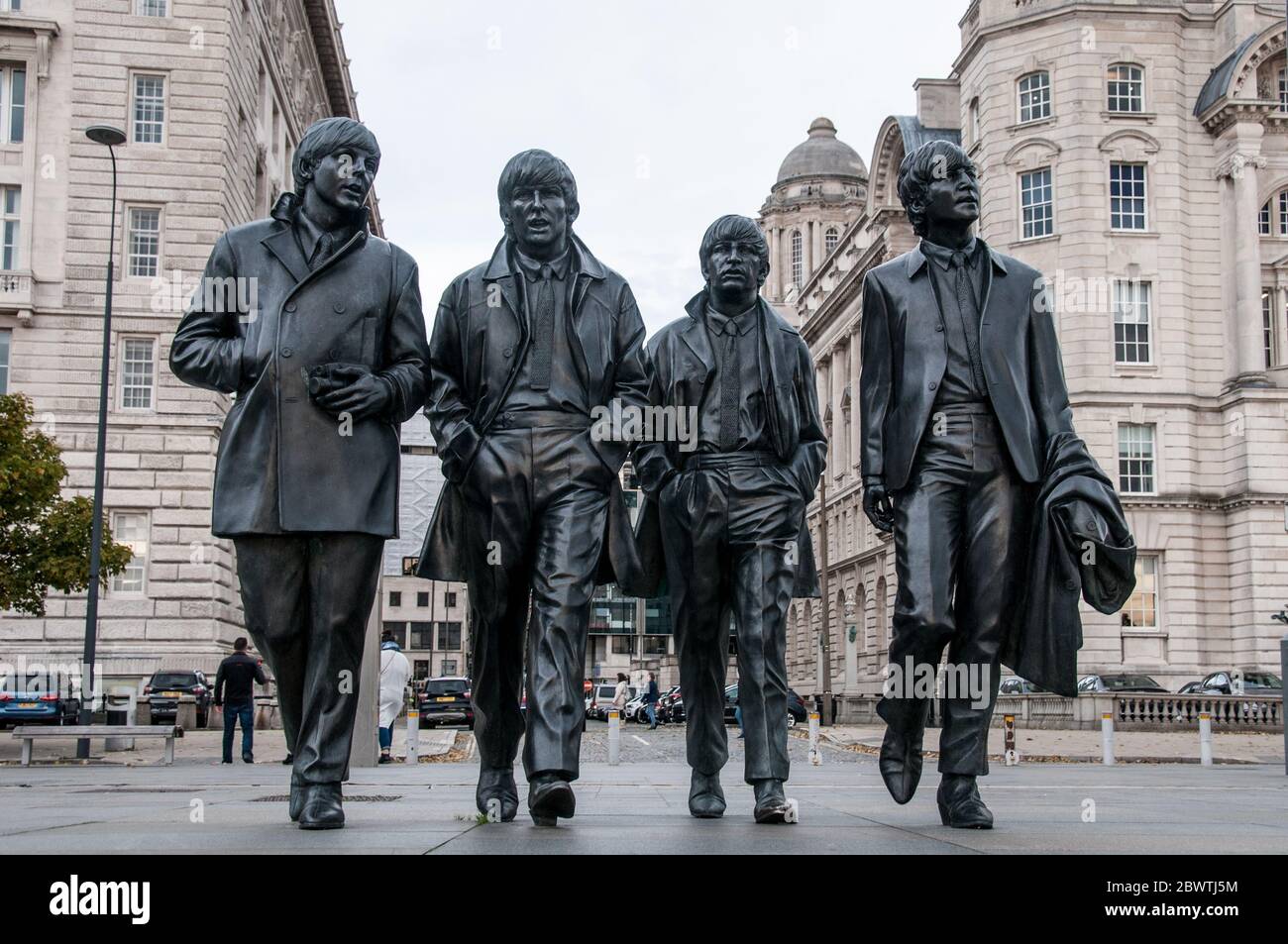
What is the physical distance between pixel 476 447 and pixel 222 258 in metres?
1.30

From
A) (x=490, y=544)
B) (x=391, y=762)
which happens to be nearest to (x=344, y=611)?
(x=490, y=544)

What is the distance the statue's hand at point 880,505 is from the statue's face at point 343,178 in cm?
254

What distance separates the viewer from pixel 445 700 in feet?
148

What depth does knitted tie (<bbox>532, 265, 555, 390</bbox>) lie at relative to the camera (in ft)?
21.8

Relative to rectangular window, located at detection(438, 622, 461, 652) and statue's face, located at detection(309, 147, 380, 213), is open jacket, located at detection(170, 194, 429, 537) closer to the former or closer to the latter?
statue's face, located at detection(309, 147, 380, 213)

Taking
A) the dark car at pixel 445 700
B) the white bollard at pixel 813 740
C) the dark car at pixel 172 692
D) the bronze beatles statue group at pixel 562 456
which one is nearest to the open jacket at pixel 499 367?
the bronze beatles statue group at pixel 562 456

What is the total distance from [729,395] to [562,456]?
128 centimetres

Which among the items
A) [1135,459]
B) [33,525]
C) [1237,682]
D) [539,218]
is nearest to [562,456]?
[539,218]

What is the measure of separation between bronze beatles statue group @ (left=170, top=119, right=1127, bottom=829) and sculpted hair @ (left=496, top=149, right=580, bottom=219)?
0.01 meters

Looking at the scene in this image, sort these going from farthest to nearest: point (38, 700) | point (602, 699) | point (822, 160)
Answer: point (822, 160)
point (602, 699)
point (38, 700)

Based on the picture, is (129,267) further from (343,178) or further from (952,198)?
(952,198)

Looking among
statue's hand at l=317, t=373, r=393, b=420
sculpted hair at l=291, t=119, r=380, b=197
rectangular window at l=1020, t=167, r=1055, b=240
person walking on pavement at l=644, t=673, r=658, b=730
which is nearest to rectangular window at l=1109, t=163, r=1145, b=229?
rectangular window at l=1020, t=167, r=1055, b=240

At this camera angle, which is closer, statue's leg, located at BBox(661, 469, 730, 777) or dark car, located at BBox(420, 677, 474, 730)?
statue's leg, located at BBox(661, 469, 730, 777)
